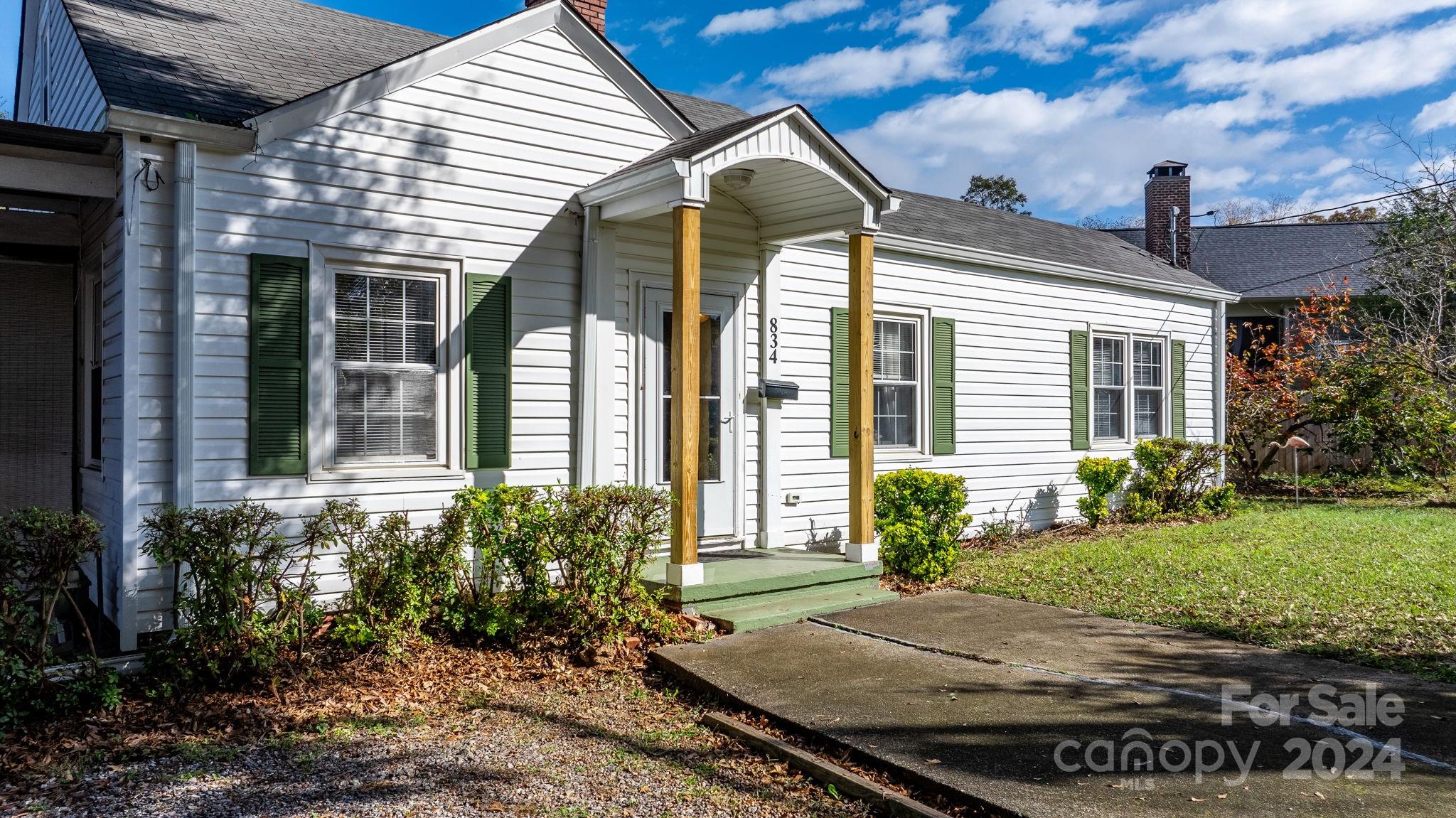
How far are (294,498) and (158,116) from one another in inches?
93.2

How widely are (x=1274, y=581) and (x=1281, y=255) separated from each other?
19667 mm

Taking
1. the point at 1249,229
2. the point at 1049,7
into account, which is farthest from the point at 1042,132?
the point at 1049,7

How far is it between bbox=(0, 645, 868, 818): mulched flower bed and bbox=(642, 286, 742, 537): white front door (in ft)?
7.92

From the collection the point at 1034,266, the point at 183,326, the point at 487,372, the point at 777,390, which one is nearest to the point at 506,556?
the point at 487,372

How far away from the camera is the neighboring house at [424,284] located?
5.43m

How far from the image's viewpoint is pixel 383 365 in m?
6.12

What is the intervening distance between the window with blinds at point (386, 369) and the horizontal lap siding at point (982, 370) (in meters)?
3.24

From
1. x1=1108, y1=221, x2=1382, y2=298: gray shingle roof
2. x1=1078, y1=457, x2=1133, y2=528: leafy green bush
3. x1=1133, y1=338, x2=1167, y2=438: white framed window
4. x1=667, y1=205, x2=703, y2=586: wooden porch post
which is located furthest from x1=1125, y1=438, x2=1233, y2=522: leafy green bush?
x1=1108, y1=221, x2=1382, y2=298: gray shingle roof

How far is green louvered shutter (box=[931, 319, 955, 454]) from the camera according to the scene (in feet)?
31.0

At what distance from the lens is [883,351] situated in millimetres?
9164

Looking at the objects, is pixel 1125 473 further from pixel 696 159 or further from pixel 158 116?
pixel 158 116

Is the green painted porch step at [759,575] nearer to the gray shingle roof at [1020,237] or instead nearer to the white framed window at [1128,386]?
the gray shingle roof at [1020,237]

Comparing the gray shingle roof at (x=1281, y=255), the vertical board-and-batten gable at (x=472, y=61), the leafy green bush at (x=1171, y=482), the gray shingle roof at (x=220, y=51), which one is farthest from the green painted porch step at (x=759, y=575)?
the gray shingle roof at (x=1281, y=255)

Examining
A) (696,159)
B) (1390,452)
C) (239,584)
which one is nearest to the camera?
(239,584)
